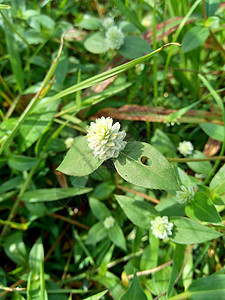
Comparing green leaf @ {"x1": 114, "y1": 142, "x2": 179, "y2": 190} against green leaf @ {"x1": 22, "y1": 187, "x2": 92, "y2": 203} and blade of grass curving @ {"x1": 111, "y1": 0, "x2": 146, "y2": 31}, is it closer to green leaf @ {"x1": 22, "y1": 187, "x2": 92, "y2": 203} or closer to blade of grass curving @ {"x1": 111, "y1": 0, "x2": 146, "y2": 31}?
green leaf @ {"x1": 22, "y1": 187, "x2": 92, "y2": 203}

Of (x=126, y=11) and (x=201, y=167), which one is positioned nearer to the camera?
(x=201, y=167)

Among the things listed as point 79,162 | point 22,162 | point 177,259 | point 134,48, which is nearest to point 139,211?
point 177,259

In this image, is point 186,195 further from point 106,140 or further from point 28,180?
point 28,180

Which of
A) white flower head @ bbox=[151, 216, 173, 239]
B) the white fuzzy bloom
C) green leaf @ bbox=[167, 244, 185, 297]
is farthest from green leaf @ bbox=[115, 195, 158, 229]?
the white fuzzy bloom

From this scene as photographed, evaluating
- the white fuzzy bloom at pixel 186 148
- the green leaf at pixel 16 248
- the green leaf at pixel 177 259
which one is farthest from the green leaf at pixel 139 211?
the green leaf at pixel 16 248

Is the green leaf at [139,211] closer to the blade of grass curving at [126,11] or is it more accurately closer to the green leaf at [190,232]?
the green leaf at [190,232]

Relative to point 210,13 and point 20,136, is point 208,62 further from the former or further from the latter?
point 20,136
